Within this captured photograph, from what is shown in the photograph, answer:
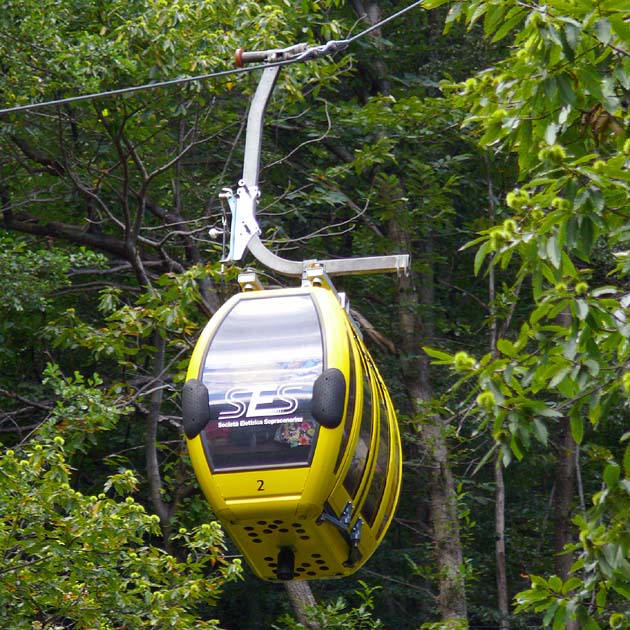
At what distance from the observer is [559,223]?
520cm

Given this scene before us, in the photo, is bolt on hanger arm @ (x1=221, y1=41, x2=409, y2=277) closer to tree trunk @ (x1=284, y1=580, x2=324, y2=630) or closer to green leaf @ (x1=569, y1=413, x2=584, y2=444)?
green leaf @ (x1=569, y1=413, x2=584, y2=444)

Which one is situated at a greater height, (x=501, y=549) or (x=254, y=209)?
(x=254, y=209)

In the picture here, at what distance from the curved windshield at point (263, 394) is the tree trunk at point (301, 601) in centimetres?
627

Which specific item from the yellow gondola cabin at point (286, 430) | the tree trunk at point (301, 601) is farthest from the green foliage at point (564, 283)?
the tree trunk at point (301, 601)

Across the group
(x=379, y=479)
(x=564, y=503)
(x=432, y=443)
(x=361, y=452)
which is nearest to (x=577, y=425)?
(x=361, y=452)

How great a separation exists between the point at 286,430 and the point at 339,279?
9.20m

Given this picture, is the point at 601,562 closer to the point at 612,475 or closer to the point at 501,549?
the point at 612,475

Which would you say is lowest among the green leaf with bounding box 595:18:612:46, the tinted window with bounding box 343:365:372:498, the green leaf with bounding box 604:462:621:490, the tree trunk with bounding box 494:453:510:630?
the tree trunk with bounding box 494:453:510:630

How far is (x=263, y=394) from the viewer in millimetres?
6238

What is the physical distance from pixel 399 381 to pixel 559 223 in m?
10.3

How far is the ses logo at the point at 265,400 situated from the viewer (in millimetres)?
6203

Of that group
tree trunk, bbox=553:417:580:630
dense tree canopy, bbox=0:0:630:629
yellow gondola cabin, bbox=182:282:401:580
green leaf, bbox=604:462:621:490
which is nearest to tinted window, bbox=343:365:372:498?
yellow gondola cabin, bbox=182:282:401:580

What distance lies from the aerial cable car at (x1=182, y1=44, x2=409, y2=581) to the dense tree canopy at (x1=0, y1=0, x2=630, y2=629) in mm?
734

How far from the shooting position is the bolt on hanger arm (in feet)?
23.7
